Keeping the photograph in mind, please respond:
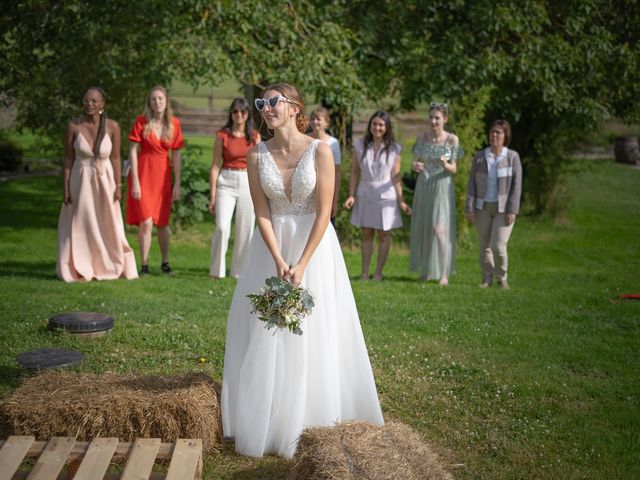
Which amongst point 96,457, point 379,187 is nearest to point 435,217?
point 379,187

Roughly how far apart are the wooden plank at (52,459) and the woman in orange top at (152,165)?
19.7ft

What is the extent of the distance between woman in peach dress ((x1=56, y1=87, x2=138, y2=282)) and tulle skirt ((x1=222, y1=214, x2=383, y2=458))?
211 inches

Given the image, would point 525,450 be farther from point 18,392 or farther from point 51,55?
point 51,55

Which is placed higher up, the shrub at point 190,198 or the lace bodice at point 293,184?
the lace bodice at point 293,184

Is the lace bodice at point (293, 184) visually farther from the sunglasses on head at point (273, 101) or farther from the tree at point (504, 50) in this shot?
the tree at point (504, 50)

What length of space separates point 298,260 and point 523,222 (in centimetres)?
1328

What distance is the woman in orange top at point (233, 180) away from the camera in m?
10.3

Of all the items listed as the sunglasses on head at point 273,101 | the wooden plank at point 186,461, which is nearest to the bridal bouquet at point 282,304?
the wooden plank at point 186,461

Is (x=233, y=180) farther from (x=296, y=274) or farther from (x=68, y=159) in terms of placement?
(x=296, y=274)

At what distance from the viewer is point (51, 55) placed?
49.2 ft

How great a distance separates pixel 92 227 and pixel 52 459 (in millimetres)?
6161

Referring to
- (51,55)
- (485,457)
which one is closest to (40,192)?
(51,55)

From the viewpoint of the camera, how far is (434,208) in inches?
433

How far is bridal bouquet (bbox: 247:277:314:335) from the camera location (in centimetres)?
500
